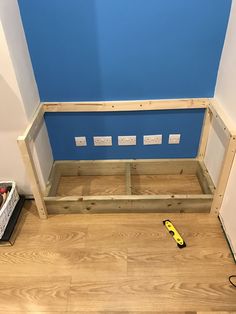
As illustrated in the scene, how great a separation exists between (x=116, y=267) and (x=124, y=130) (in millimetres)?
954

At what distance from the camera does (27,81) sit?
4.93 ft

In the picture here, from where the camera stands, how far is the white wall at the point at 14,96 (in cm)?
129

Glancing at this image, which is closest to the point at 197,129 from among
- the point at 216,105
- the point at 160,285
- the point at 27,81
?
the point at 216,105

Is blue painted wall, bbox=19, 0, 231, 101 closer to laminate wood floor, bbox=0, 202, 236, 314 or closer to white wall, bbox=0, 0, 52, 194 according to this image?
white wall, bbox=0, 0, 52, 194

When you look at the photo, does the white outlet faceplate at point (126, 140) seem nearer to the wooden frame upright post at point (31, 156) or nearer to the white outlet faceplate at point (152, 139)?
the white outlet faceplate at point (152, 139)

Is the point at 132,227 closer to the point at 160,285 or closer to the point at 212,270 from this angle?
the point at 160,285

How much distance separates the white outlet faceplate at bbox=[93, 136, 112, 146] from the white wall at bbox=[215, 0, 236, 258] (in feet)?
2.72

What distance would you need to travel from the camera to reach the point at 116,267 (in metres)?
1.44

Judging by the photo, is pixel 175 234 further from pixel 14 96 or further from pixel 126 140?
pixel 14 96

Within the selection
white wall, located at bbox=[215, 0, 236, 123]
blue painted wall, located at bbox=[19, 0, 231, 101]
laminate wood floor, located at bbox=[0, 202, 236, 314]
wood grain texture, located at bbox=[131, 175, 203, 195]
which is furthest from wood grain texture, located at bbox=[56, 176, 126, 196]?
white wall, located at bbox=[215, 0, 236, 123]

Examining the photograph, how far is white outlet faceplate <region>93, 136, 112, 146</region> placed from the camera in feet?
6.23

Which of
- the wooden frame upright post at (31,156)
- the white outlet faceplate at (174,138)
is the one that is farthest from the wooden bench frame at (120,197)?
the white outlet faceplate at (174,138)

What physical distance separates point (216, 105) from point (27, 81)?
1.21m

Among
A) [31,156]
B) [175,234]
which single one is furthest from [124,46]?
[175,234]
